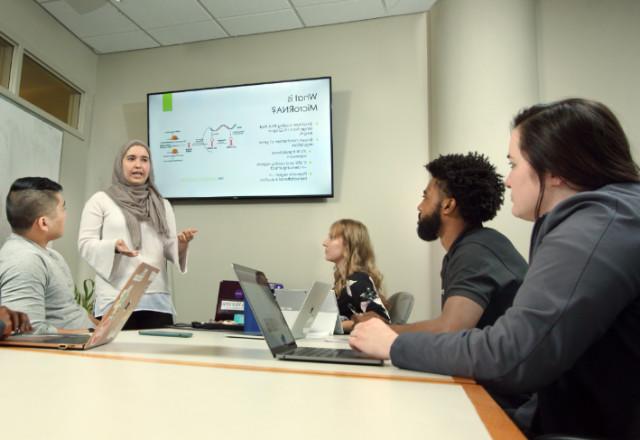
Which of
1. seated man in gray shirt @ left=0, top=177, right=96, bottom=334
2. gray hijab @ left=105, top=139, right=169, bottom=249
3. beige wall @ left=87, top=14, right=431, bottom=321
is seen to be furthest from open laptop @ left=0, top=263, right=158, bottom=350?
beige wall @ left=87, top=14, right=431, bottom=321

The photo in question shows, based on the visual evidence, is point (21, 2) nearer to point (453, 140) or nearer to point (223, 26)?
point (223, 26)

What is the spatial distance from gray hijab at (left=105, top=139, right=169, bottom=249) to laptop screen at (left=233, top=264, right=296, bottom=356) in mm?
1162

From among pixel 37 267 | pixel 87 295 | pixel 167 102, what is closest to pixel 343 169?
pixel 167 102

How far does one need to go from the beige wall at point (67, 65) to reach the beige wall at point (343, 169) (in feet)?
2.63

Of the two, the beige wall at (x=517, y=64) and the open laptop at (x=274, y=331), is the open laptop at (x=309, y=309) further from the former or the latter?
the beige wall at (x=517, y=64)

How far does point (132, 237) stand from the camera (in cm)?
220

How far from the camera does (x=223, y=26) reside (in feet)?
11.5

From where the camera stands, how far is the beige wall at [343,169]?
3.21 meters

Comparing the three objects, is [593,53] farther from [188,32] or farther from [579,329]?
[579,329]

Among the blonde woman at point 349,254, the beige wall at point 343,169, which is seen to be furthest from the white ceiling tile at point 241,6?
the blonde woman at point 349,254

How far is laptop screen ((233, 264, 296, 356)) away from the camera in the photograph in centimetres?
102

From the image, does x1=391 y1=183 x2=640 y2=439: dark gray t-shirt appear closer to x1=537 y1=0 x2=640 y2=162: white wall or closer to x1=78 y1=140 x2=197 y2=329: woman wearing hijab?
x1=78 y1=140 x2=197 y2=329: woman wearing hijab

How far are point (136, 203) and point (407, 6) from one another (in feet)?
7.36

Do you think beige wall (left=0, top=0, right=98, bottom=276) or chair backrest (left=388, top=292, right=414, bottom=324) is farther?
beige wall (left=0, top=0, right=98, bottom=276)
